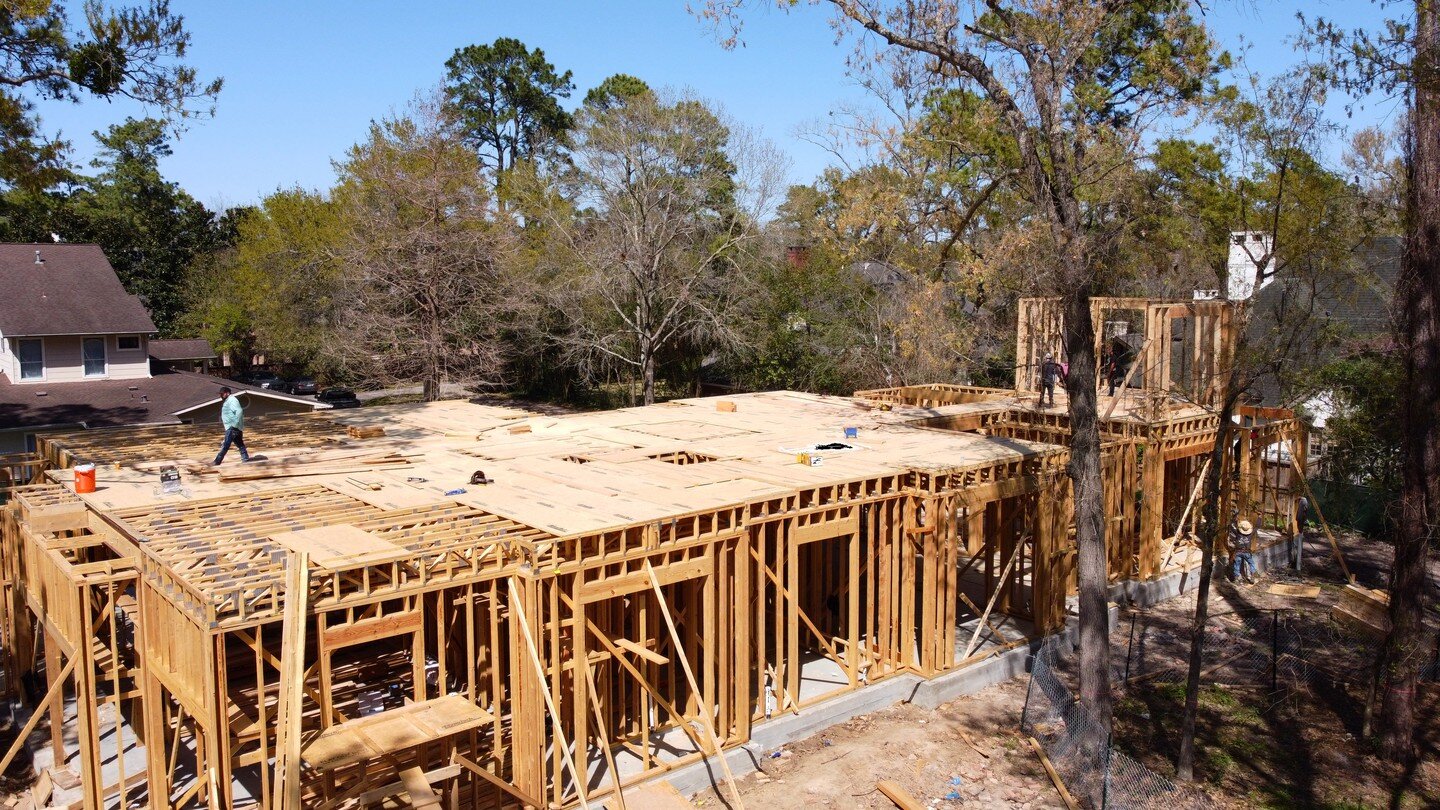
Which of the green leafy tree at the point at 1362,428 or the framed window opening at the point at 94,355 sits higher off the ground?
the framed window opening at the point at 94,355

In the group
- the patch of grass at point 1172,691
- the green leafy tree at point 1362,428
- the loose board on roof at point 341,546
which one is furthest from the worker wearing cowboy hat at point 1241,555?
the loose board on roof at point 341,546

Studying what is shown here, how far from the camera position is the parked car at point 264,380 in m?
45.9

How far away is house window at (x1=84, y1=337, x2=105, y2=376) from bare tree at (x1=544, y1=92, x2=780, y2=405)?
50.1 feet

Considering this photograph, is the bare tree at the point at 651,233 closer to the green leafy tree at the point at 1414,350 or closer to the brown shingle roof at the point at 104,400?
the brown shingle roof at the point at 104,400

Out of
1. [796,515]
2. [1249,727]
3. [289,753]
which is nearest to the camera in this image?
[289,753]

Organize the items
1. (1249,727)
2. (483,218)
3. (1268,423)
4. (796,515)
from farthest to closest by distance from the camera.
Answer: (483,218)
(1268,423)
(1249,727)
(796,515)

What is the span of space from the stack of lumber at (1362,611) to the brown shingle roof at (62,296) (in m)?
31.3

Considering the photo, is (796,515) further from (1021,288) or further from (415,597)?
(1021,288)

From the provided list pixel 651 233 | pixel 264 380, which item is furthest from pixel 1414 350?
pixel 264 380

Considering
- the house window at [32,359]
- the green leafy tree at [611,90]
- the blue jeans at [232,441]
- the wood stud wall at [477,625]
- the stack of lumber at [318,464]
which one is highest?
the green leafy tree at [611,90]

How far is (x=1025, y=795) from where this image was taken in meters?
11.9

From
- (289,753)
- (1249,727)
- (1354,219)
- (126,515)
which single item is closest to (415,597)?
(289,753)

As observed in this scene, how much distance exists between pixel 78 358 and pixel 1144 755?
101 feet

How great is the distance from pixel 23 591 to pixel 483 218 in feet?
78.7
